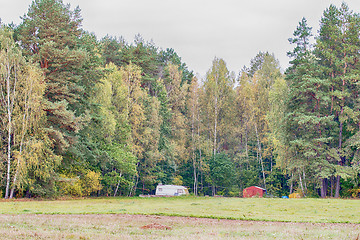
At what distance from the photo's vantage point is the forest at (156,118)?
29.7 m

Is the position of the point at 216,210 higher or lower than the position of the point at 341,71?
lower

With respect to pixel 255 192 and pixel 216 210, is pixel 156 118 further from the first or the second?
pixel 216 210

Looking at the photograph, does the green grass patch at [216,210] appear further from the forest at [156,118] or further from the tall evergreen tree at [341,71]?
the tall evergreen tree at [341,71]

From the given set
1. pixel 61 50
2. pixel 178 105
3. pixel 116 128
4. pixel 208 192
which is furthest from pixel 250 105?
pixel 61 50

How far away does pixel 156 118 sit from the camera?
50500 mm

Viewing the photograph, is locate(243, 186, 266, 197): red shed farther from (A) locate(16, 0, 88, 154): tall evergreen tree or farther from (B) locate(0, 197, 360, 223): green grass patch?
(A) locate(16, 0, 88, 154): tall evergreen tree

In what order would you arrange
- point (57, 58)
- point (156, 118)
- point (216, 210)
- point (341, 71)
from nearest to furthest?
1. point (216, 210)
2. point (57, 58)
3. point (341, 71)
4. point (156, 118)

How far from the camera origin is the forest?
29.7 meters

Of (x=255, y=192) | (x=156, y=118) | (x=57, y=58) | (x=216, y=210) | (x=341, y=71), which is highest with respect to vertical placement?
(x=341, y=71)

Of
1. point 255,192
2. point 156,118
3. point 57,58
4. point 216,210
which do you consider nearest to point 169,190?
point 156,118

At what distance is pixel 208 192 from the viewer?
65062mm

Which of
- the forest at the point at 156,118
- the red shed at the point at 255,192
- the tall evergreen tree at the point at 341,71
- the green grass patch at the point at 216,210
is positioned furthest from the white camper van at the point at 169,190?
the green grass patch at the point at 216,210

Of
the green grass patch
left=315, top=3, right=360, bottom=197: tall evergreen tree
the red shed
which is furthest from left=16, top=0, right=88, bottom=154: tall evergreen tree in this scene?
the red shed

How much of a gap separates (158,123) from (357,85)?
84.1ft
